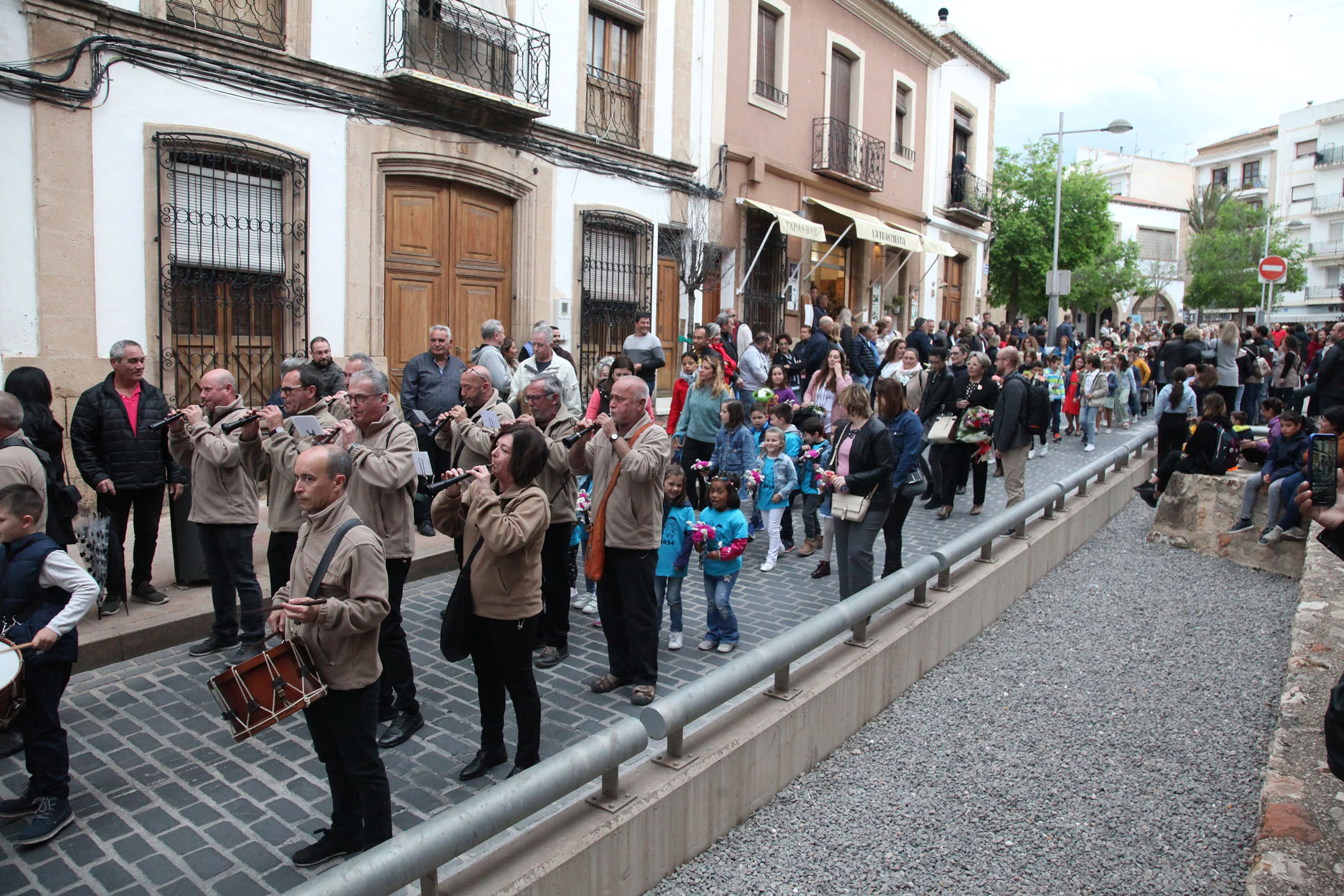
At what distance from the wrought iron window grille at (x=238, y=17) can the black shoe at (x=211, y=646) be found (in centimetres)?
655

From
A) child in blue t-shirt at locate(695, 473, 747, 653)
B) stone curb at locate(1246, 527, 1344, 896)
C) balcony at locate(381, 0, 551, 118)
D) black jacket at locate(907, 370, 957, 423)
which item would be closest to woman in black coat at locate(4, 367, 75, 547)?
child in blue t-shirt at locate(695, 473, 747, 653)

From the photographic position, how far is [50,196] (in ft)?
27.3

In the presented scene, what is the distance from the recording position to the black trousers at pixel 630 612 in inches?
206

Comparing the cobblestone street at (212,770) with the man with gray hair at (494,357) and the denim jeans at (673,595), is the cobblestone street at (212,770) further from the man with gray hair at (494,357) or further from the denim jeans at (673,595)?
the man with gray hair at (494,357)

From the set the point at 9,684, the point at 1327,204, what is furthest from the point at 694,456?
the point at 1327,204

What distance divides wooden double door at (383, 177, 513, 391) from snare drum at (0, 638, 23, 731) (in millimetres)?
7983

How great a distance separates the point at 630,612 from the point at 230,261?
7.00 metres

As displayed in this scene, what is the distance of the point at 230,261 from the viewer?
979 centimetres

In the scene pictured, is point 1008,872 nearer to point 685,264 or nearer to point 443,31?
point 443,31

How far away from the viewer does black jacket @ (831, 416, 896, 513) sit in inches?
253

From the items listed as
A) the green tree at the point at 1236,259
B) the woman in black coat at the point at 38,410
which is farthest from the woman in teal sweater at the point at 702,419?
the green tree at the point at 1236,259

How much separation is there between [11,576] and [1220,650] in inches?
285

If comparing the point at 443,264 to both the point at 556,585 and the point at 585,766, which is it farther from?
the point at 585,766

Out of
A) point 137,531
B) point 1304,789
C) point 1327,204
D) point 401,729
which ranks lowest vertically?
point 401,729
